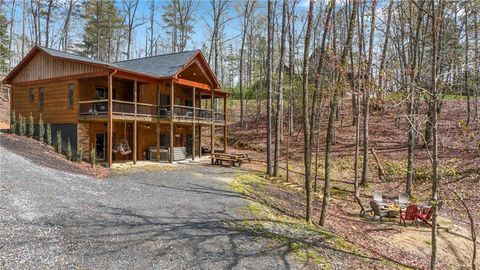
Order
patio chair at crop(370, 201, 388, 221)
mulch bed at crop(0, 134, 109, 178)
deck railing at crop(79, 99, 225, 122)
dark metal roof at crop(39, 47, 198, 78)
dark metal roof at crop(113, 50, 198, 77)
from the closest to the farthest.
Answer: patio chair at crop(370, 201, 388, 221), mulch bed at crop(0, 134, 109, 178), deck railing at crop(79, 99, 225, 122), dark metal roof at crop(39, 47, 198, 78), dark metal roof at crop(113, 50, 198, 77)

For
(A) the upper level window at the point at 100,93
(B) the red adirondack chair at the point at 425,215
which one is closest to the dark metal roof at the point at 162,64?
(A) the upper level window at the point at 100,93

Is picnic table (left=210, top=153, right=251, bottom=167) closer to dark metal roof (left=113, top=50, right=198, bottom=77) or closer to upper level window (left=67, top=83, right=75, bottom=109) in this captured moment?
dark metal roof (left=113, top=50, right=198, bottom=77)

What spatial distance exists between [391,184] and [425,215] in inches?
229

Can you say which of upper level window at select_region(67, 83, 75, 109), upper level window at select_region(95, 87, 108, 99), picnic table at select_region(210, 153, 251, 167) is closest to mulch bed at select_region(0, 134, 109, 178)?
upper level window at select_region(67, 83, 75, 109)

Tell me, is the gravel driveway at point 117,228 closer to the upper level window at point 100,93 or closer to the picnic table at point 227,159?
the picnic table at point 227,159

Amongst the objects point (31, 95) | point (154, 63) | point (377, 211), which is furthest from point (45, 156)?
point (377, 211)

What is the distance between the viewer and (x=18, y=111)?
20203mm

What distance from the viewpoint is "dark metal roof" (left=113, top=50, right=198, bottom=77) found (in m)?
19.8

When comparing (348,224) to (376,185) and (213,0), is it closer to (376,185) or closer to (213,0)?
(376,185)

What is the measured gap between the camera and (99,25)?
118 ft

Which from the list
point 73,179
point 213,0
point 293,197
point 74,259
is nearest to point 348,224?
point 293,197

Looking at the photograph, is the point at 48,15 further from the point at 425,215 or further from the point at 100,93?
the point at 425,215

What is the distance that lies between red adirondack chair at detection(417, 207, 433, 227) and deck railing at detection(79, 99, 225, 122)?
45.3 feet

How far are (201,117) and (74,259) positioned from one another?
55.1ft
